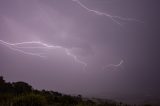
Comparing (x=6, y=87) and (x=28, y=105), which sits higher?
(x=6, y=87)

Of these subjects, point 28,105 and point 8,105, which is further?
point 28,105

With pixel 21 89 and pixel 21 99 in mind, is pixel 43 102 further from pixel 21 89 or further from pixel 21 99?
pixel 21 89

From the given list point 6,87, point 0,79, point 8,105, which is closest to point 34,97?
point 8,105

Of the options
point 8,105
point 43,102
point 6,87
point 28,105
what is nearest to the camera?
point 8,105

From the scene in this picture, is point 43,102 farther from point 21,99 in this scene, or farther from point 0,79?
point 0,79

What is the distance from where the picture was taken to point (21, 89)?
2389cm

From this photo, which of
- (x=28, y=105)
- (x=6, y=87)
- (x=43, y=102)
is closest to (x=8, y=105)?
(x=28, y=105)

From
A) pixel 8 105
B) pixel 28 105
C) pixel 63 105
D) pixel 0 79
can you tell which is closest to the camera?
pixel 8 105

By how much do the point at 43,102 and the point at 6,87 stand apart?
11.6m

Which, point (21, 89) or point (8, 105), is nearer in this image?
point (8, 105)

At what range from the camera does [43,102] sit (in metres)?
13.0

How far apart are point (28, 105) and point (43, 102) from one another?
3.51 ft

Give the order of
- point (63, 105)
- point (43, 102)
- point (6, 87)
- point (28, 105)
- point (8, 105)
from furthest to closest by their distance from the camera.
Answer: point (6, 87)
point (63, 105)
point (43, 102)
point (28, 105)
point (8, 105)

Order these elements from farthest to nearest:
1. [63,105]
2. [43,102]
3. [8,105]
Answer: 1. [63,105]
2. [43,102]
3. [8,105]
